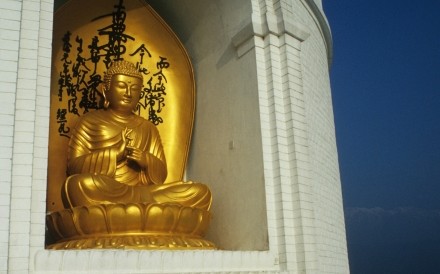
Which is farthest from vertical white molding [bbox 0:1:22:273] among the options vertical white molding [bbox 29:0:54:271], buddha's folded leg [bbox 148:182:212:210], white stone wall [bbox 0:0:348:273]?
buddha's folded leg [bbox 148:182:212:210]

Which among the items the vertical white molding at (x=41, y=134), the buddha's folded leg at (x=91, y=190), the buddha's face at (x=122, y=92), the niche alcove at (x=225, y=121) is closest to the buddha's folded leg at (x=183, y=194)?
the niche alcove at (x=225, y=121)

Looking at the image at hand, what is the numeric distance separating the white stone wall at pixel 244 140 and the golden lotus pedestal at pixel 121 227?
0.64m

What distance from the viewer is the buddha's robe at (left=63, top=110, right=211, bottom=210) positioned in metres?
6.26

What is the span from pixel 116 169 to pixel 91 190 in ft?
3.62

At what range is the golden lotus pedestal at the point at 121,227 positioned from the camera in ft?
19.3

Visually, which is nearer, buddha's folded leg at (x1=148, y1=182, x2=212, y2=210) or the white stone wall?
the white stone wall

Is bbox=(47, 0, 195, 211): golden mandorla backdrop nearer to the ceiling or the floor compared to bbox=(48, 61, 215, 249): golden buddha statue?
nearer to the ceiling

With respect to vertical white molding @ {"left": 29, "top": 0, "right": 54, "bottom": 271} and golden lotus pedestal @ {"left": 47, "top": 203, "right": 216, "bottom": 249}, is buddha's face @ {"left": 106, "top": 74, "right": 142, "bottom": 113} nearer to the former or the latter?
golden lotus pedestal @ {"left": 47, "top": 203, "right": 216, "bottom": 249}

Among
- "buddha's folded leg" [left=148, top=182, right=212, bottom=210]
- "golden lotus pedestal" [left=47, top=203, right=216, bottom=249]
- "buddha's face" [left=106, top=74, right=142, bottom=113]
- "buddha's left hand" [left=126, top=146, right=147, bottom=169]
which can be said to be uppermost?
"buddha's face" [left=106, top=74, right=142, bottom=113]

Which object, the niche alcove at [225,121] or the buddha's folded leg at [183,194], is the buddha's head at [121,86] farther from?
the buddha's folded leg at [183,194]

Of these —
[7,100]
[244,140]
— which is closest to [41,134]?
[7,100]

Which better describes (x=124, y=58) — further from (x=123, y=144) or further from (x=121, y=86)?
(x=123, y=144)

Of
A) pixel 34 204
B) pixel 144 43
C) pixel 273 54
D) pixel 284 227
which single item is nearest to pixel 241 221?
pixel 284 227

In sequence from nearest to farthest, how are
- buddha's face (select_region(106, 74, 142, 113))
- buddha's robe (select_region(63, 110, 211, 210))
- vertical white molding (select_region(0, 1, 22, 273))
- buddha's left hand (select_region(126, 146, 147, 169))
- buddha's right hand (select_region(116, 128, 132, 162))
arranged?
1. vertical white molding (select_region(0, 1, 22, 273))
2. buddha's robe (select_region(63, 110, 211, 210))
3. buddha's right hand (select_region(116, 128, 132, 162))
4. buddha's left hand (select_region(126, 146, 147, 169))
5. buddha's face (select_region(106, 74, 142, 113))
